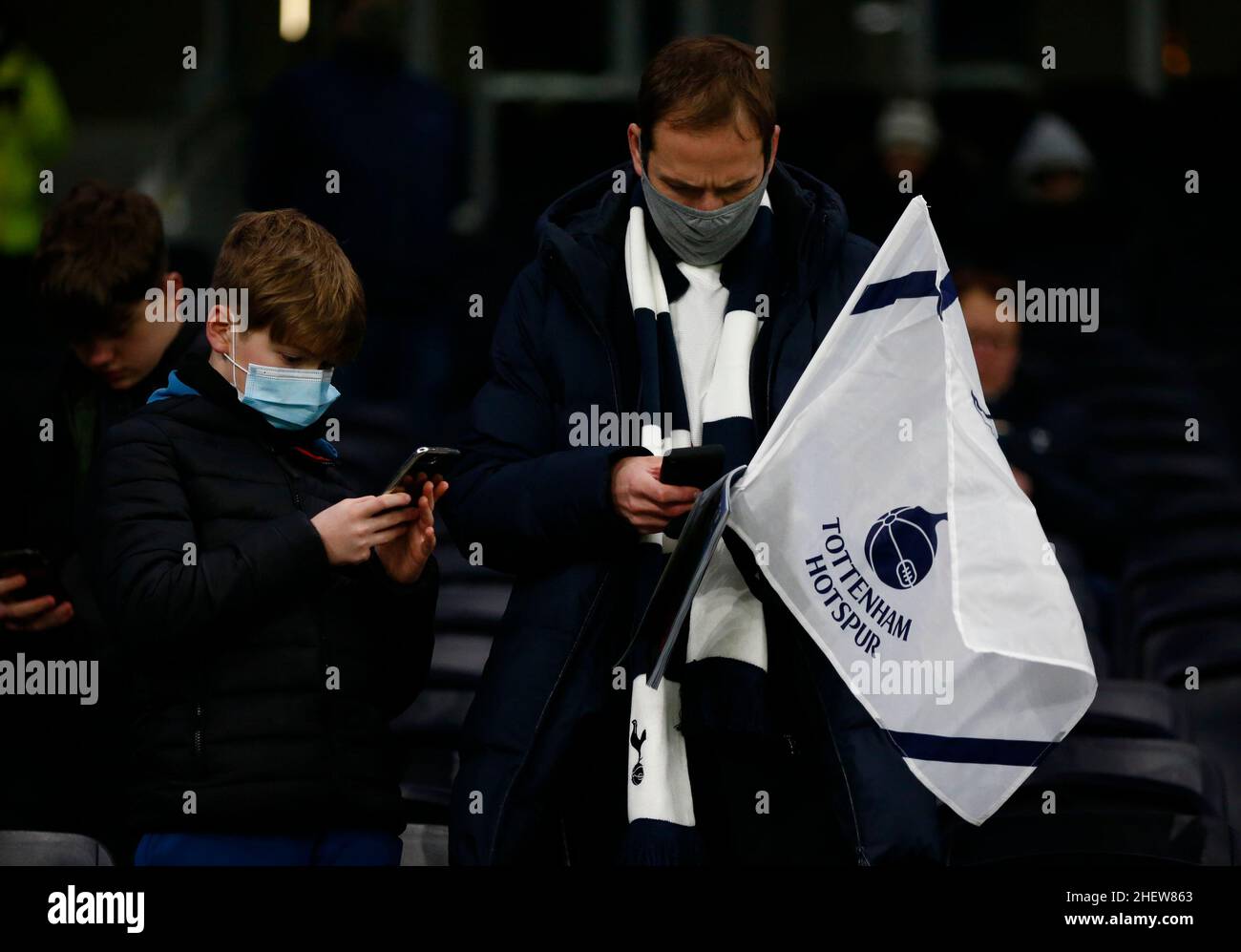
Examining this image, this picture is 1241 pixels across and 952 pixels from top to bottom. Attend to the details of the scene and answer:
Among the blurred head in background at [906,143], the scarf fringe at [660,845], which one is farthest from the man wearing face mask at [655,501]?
the blurred head in background at [906,143]

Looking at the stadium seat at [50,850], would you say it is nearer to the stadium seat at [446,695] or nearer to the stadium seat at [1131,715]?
the stadium seat at [446,695]

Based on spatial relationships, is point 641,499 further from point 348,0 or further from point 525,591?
point 348,0

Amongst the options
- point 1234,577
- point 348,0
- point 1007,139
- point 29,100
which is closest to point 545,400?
point 1234,577

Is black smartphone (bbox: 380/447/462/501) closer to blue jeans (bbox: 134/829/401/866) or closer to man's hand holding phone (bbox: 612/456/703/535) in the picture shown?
man's hand holding phone (bbox: 612/456/703/535)

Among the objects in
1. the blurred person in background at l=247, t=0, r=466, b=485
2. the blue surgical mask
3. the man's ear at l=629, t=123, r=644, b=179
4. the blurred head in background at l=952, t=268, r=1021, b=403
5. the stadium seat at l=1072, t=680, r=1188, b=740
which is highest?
the blurred person in background at l=247, t=0, r=466, b=485

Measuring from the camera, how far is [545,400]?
3186 mm

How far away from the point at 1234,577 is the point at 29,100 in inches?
→ 196

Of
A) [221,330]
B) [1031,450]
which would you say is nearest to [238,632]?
[221,330]

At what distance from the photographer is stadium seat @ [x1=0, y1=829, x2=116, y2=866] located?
3.11 meters

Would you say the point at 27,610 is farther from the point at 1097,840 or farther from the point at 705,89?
the point at 1097,840

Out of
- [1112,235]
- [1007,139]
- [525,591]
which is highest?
[1007,139]

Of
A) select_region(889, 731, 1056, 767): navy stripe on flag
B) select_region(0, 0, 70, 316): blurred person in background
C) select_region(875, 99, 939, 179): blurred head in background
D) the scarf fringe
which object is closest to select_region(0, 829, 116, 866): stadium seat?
the scarf fringe

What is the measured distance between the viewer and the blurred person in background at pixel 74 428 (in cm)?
340

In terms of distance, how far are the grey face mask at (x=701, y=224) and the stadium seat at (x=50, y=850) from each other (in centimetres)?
139
